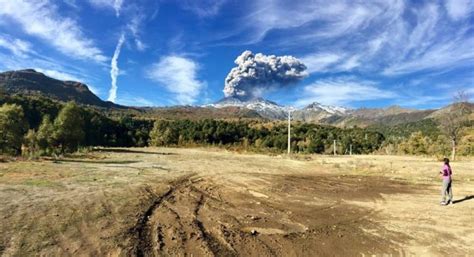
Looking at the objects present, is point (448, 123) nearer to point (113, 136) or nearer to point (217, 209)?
point (217, 209)

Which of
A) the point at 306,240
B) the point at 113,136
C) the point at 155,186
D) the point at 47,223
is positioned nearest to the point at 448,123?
the point at 155,186

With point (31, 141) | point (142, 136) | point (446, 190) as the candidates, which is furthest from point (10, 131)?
point (142, 136)

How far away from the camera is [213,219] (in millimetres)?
11742

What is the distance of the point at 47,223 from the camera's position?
31.3 ft

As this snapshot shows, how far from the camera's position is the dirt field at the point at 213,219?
8723 mm

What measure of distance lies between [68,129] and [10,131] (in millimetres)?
9680

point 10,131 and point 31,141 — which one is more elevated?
point 10,131

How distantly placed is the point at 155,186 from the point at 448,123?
3877 cm

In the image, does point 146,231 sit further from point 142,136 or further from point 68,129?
point 142,136

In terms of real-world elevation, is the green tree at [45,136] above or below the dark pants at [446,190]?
above

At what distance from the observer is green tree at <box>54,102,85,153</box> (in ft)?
137

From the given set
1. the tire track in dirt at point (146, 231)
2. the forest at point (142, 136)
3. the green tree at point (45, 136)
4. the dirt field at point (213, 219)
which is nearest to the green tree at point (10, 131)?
the forest at point (142, 136)

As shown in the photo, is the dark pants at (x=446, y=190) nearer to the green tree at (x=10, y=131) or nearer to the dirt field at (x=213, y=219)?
the dirt field at (x=213, y=219)

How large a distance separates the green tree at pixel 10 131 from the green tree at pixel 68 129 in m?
6.91
